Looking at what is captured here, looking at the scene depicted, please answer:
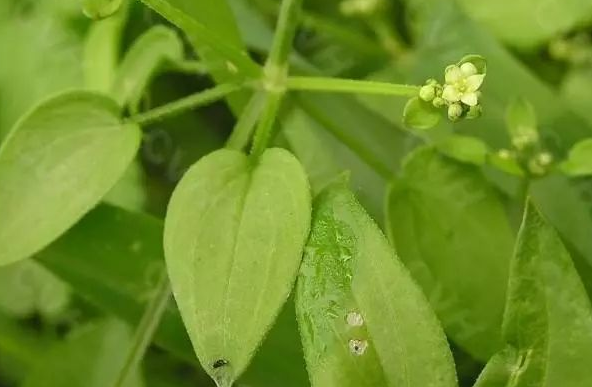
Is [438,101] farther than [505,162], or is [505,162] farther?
[505,162]

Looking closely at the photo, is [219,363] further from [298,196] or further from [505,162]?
[505,162]

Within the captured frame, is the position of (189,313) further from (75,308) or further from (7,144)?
(75,308)

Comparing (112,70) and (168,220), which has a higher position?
(112,70)

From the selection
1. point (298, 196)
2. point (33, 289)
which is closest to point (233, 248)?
point (298, 196)

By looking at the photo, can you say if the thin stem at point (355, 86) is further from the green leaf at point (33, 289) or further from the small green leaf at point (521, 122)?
the green leaf at point (33, 289)

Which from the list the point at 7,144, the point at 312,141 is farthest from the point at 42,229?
the point at 312,141
